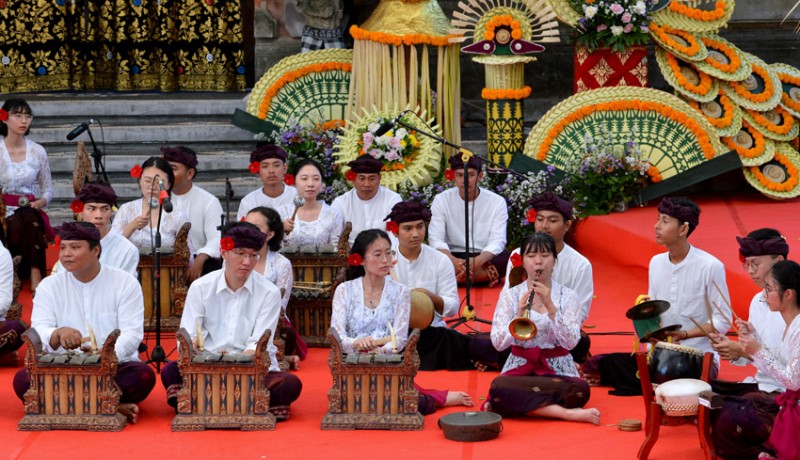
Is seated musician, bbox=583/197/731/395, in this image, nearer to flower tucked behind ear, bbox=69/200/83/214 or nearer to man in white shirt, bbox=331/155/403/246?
man in white shirt, bbox=331/155/403/246

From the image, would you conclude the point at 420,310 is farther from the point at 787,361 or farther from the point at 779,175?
the point at 779,175

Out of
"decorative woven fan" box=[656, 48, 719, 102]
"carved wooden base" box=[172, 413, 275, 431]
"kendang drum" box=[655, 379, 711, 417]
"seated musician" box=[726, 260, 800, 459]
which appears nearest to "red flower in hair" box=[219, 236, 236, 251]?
"carved wooden base" box=[172, 413, 275, 431]

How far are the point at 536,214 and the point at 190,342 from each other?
7.83 ft

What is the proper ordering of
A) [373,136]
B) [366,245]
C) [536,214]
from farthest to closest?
[373,136] < [536,214] < [366,245]

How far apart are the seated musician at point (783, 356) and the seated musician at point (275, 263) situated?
3252mm

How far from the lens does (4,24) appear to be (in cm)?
1405

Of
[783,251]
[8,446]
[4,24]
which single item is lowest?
[8,446]

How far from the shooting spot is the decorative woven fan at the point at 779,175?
12117 mm

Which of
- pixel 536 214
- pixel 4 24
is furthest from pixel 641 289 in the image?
pixel 4 24

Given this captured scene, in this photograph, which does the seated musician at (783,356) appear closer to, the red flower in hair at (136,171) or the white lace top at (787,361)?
the white lace top at (787,361)

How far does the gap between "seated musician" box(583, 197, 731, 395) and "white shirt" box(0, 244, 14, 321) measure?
3611 millimetres

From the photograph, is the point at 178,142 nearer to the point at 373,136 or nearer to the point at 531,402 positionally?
the point at 373,136

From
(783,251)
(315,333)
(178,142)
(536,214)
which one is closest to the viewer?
(783,251)

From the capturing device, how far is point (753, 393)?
660 cm
